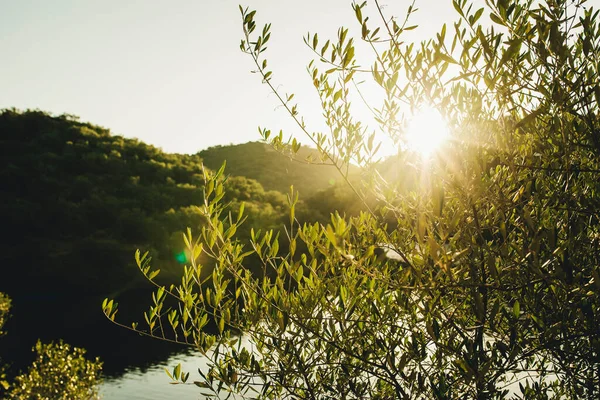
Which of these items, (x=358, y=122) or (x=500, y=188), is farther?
(x=358, y=122)

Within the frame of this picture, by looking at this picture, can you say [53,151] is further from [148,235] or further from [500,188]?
[500,188]

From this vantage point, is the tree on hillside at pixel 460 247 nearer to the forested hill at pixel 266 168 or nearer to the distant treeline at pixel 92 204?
the distant treeline at pixel 92 204

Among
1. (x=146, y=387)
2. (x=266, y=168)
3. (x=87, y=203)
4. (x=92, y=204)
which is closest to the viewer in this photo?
(x=146, y=387)

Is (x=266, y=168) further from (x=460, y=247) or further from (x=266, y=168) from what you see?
(x=460, y=247)

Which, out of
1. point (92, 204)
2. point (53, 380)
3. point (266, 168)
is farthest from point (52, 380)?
point (266, 168)

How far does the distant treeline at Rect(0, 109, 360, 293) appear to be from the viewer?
176 ft

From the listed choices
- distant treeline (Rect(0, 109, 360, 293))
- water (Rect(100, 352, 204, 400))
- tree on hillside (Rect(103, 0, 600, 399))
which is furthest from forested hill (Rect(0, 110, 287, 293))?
tree on hillside (Rect(103, 0, 600, 399))

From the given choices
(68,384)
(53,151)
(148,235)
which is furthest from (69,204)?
(68,384)

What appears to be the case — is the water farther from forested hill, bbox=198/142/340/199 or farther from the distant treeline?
forested hill, bbox=198/142/340/199

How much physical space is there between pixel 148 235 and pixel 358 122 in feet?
186

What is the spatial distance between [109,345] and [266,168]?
2807 inches

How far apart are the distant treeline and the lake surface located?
5.97 m

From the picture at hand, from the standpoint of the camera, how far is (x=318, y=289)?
3.75 m

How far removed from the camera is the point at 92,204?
194 ft
